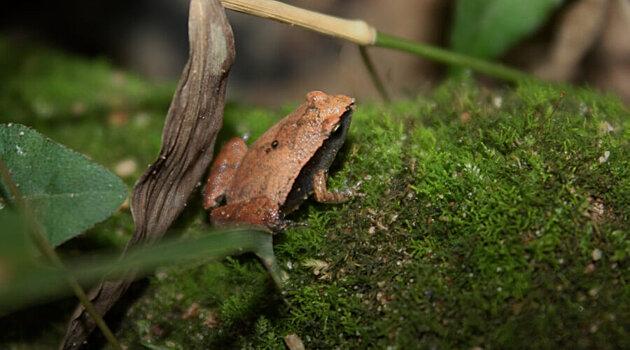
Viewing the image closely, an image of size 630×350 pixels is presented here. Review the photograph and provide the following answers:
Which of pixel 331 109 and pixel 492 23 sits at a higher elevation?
pixel 492 23

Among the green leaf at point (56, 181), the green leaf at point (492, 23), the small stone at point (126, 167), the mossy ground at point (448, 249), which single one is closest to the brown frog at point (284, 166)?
the mossy ground at point (448, 249)

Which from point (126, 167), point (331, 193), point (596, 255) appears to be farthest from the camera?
point (126, 167)

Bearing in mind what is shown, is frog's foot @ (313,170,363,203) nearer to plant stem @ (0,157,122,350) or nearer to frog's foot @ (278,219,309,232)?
frog's foot @ (278,219,309,232)

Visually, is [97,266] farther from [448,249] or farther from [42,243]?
[448,249]

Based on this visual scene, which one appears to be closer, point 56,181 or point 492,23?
point 56,181

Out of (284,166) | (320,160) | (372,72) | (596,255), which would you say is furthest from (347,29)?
(596,255)

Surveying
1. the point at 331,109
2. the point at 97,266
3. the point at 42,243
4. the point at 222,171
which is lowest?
the point at 222,171

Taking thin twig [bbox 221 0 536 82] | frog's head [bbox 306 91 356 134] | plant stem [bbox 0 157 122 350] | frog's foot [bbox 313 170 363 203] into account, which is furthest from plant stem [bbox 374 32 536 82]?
plant stem [bbox 0 157 122 350]
